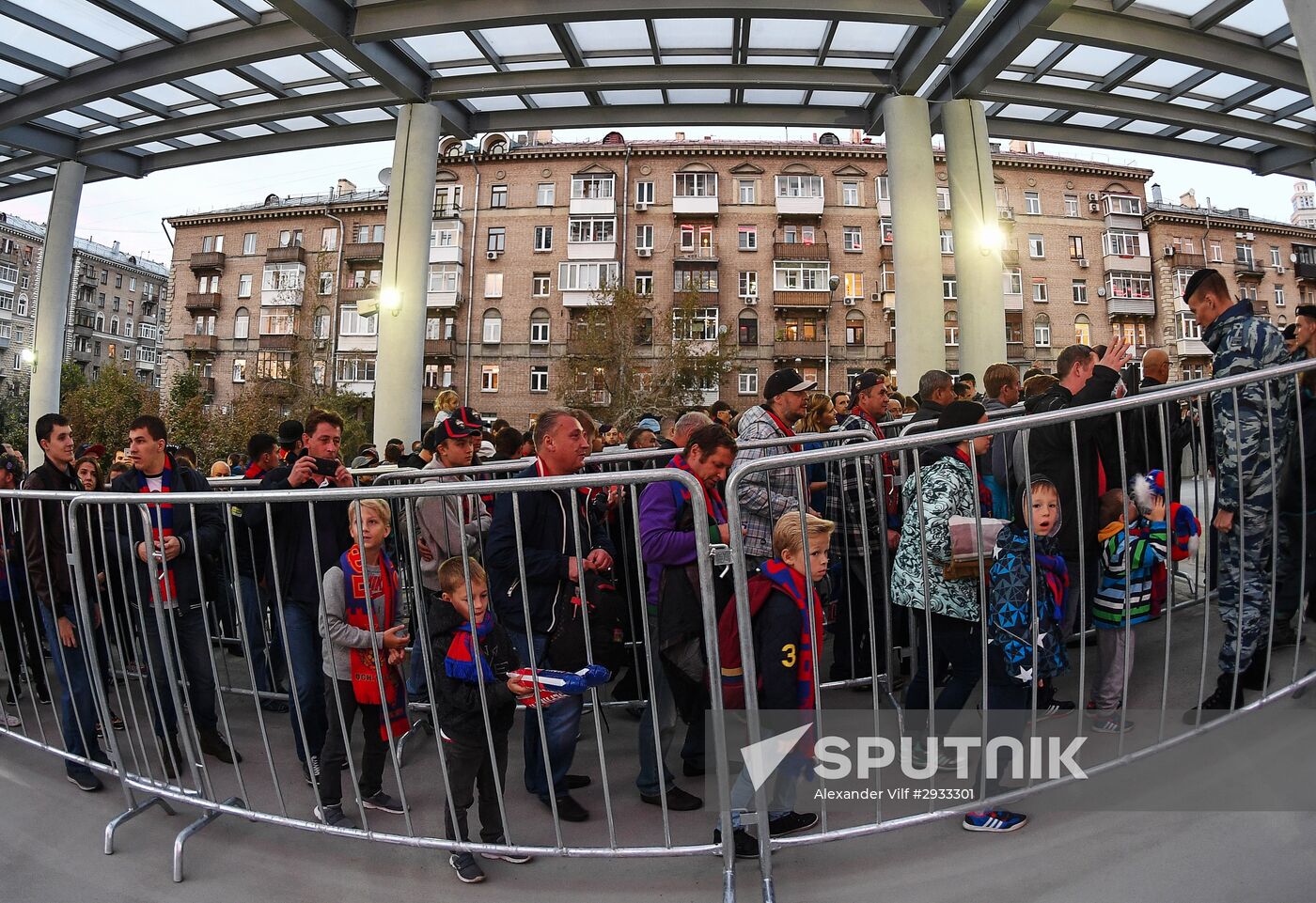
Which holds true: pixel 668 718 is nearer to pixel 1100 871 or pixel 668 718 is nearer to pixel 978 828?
pixel 978 828

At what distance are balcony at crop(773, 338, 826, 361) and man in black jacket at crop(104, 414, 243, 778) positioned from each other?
114ft

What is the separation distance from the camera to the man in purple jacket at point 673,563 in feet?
10.2

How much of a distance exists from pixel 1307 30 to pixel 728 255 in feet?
107

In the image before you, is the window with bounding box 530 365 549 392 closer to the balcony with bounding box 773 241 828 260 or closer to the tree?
the tree

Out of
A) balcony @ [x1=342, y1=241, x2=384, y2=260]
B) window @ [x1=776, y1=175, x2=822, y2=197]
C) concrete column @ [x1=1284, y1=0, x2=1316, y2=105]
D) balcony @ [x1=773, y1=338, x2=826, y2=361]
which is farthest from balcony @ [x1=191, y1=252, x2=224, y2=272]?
concrete column @ [x1=1284, y1=0, x2=1316, y2=105]

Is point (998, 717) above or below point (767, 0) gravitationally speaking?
below

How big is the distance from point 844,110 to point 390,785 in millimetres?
12464

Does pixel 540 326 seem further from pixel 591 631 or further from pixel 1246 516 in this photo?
pixel 1246 516

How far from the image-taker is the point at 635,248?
38.1m

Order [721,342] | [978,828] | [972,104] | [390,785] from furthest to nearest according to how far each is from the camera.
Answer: [721,342] < [972,104] < [390,785] < [978,828]

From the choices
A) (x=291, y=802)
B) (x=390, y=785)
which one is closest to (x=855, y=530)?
(x=390, y=785)

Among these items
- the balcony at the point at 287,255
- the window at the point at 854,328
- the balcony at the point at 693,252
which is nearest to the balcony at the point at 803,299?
the window at the point at 854,328

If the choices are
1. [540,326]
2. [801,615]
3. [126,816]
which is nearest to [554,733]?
[801,615]

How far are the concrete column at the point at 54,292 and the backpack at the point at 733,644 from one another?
687 inches
